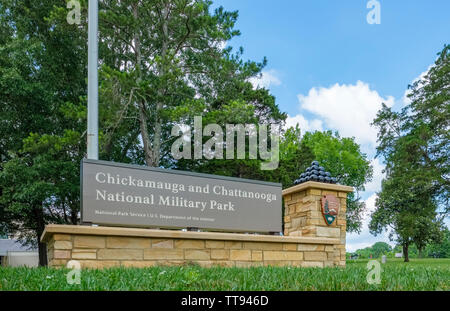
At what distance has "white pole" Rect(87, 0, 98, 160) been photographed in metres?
7.50

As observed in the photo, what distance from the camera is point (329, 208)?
766 cm

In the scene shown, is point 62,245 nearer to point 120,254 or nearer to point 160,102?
point 120,254

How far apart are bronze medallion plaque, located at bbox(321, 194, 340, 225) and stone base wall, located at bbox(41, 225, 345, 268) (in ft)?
1.85

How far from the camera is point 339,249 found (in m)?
7.80

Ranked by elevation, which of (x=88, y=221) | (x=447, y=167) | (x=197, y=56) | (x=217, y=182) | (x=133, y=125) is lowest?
(x=88, y=221)

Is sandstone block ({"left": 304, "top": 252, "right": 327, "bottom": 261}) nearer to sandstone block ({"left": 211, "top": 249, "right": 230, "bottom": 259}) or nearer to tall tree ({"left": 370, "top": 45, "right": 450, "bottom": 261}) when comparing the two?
sandstone block ({"left": 211, "top": 249, "right": 230, "bottom": 259})

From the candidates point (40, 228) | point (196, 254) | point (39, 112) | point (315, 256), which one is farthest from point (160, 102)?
point (196, 254)

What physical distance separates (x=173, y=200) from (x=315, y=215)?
288 cm

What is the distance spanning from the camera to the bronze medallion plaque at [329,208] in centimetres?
761

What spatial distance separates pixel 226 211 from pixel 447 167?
2091cm

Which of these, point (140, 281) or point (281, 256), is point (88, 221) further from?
point (281, 256)

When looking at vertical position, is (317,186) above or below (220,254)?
above

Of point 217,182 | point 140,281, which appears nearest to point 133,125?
point 217,182

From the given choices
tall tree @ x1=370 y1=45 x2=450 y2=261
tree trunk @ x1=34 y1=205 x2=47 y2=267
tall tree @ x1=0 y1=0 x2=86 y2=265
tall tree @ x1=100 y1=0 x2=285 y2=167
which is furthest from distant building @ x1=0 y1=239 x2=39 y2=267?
tall tree @ x1=370 y1=45 x2=450 y2=261
